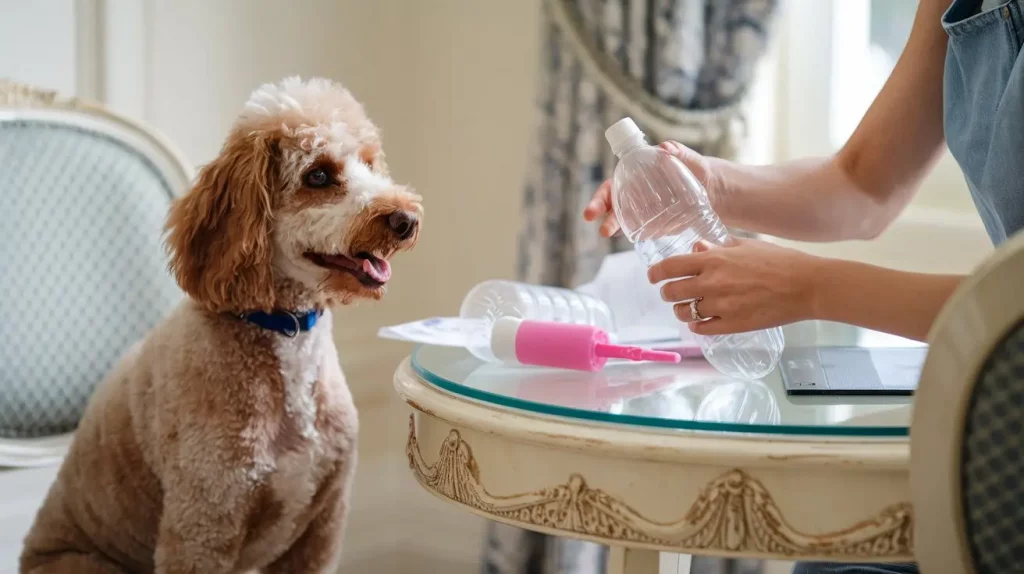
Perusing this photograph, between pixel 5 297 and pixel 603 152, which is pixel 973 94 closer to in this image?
pixel 603 152

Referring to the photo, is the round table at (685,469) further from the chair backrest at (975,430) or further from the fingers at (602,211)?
the fingers at (602,211)

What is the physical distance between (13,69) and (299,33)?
64cm

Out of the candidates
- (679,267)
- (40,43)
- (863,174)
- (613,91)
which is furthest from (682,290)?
(40,43)

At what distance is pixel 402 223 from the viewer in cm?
109

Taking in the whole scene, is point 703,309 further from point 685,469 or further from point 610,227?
point 610,227

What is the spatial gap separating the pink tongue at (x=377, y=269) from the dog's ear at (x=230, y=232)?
4.2 inches

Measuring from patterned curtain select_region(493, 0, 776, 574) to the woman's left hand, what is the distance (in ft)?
2.67

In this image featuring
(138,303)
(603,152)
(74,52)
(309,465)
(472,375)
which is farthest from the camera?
(603,152)

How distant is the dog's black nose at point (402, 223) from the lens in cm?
108

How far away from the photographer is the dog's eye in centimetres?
112

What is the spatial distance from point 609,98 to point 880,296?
3.24 feet

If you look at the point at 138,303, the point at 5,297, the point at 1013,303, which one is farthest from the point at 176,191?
the point at 1013,303

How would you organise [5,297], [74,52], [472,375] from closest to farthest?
[472,375], [5,297], [74,52]

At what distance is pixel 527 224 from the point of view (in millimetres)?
1863
